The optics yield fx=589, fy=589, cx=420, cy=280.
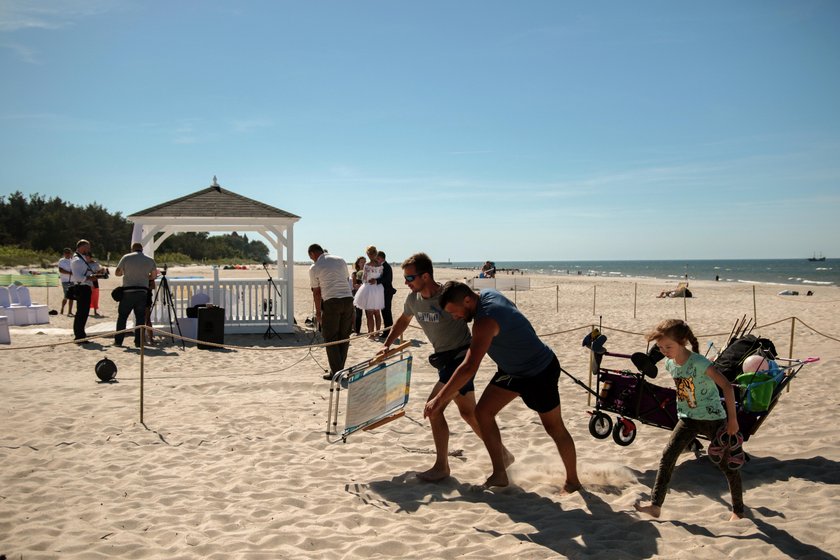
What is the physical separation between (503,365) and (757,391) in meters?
2.22

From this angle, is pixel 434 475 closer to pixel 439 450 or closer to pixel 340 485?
pixel 439 450

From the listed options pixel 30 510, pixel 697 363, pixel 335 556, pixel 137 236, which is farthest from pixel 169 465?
pixel 137 236

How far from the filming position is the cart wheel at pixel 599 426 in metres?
5.30

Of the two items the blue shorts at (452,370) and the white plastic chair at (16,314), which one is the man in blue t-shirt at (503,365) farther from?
the white plastic chair at (16,314)

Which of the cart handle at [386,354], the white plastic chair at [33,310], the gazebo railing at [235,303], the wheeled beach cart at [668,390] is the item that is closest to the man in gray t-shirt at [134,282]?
the gazebo railing at [235,303]

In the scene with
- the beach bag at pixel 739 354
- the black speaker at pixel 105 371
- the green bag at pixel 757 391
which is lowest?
the black speaker at pixel 105 371

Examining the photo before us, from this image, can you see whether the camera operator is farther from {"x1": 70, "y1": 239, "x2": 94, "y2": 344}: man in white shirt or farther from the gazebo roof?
the gazebo roof

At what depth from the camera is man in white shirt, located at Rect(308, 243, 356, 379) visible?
7858 mm

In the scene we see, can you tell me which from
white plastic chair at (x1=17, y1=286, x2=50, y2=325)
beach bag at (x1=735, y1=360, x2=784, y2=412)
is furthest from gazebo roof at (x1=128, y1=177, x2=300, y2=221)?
beach bag at (x1=735, y1=360, x2=784, y2=412)

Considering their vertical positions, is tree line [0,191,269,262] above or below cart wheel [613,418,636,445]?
above

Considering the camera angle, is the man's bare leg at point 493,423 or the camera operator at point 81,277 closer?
the man's bare leg at point 493,423

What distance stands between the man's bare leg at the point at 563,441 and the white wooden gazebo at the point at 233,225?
899 centimetres

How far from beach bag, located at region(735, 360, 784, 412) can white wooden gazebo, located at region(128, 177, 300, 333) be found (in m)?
9.40

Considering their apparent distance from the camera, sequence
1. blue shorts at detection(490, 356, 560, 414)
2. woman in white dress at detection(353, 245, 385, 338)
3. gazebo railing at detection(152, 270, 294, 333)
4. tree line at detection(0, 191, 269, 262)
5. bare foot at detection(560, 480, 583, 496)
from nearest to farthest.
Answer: blue shorts at detection(490, 356, 560, 414), bare foot at detection(560, 480, 583, 496), woman in white dress at detection(353, 245, 385, 338), gazebo railing at detection(152, 270, 294, 333), tree line at detection(0, 191, 269, 262)
